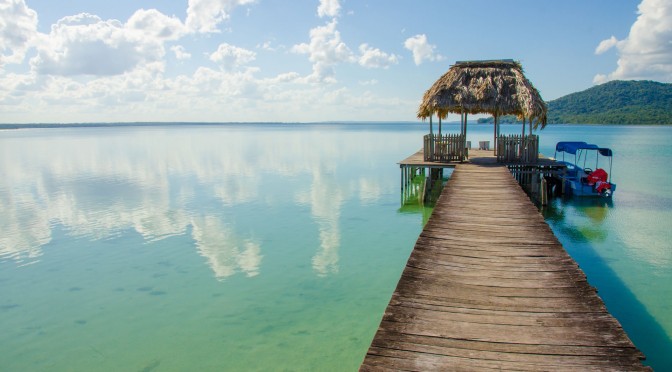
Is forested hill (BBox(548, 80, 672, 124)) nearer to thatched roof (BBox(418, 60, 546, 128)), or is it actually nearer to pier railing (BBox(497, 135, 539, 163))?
thatched roof (BBox(418, 60, 546, 128))

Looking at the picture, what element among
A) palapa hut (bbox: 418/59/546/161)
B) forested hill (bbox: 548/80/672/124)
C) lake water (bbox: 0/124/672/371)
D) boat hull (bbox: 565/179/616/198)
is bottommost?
lake water (bbox: 0/124/672/371)

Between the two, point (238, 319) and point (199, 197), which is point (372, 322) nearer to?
point (238, 319)

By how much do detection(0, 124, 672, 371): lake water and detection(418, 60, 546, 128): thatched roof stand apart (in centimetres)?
412

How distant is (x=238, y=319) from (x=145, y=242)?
6.25m

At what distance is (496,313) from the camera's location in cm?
438

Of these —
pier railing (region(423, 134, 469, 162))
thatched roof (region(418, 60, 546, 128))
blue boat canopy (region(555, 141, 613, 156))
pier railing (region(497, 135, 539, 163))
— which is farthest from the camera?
blue boat canopy (region(555, 141, 613, 156))

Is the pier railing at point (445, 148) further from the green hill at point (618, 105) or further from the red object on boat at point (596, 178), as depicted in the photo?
the green hill at point (618, 105)

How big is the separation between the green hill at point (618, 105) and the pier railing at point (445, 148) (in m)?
153

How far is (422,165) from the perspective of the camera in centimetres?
1694

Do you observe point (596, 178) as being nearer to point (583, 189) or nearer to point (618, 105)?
point (583, 189)

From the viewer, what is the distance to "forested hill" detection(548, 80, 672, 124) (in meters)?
145

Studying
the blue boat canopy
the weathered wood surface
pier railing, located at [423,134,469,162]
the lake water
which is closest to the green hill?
the blue boat canopy

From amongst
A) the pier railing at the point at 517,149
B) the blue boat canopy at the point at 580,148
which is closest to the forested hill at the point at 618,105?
the blue boat canopy at the point at 580,148

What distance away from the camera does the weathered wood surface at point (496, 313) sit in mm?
3598
